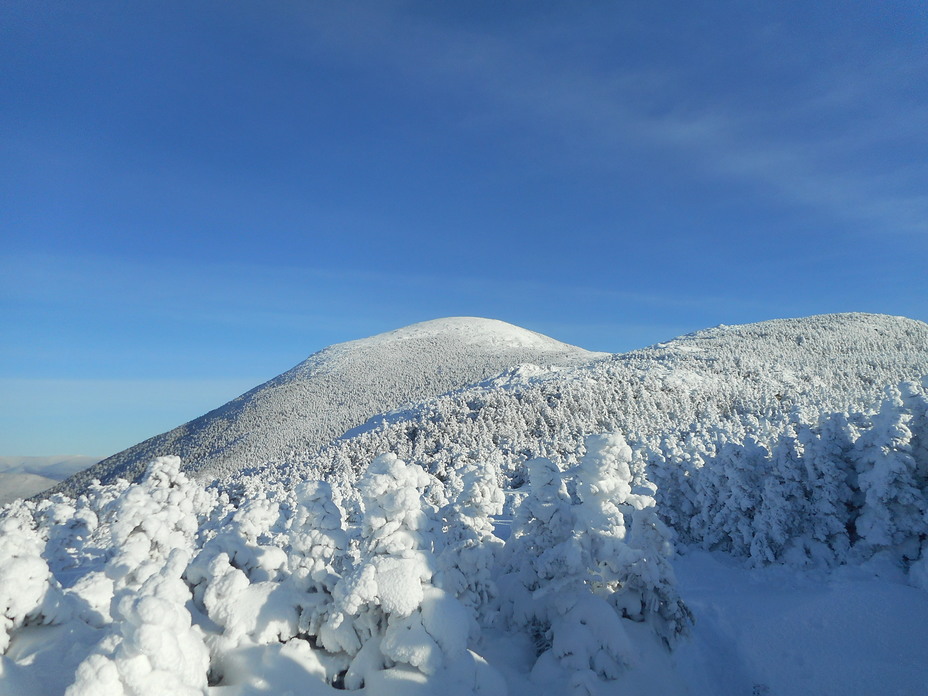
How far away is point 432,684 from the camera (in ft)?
39.9

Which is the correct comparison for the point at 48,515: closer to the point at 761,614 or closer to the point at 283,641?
the point at 283,641

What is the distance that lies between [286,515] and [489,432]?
77.8 m

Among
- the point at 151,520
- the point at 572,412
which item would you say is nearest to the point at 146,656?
the point at 151,520

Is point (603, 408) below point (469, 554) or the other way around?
the other way around

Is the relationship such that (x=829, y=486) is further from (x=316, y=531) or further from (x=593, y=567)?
(x=316, y=531)

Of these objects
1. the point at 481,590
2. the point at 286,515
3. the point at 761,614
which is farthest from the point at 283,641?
the point at 286,515

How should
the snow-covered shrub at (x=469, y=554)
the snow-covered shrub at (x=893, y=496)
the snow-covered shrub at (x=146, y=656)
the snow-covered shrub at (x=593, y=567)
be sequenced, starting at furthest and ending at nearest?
1. the snow-covered shrub at (x=893, y=496)
2. the snow-covered shrub at (x=469, y=554)
3. the snow-covered shrub at (x=593, y=567)
4. the snow-covered shrub at (x=146, y=656)

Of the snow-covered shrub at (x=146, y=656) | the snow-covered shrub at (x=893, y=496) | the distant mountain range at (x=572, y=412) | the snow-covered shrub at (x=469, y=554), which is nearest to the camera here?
the snow-covered shrub at (x=146, y=656)

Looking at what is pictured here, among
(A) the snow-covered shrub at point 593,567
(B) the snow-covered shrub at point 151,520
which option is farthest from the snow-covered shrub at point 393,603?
(B) the snow-covered shrub at point 151,520

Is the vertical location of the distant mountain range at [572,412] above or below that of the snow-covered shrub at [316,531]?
above

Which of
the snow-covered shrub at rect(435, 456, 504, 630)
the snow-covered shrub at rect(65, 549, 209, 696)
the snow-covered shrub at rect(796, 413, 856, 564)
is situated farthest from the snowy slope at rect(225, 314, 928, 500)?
the snow-covered shrub at rect(65, 549, 209, 696)

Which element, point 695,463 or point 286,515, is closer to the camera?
point 695,463

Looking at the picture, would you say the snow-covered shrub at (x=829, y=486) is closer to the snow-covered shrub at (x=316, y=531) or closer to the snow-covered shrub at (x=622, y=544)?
the snow-covered shrub at (x=622, y=544)

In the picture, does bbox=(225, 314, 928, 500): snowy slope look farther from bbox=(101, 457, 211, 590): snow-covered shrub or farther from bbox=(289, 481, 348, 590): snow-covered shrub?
bbox=(289, 481, 348, 590): snow-covered shrub
